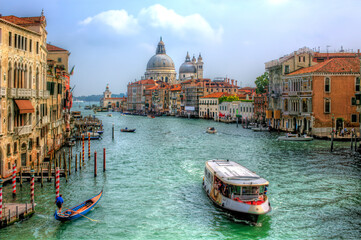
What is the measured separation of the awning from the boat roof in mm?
8529

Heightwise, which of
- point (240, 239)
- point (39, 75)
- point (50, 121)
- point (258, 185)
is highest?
point (39, 75)

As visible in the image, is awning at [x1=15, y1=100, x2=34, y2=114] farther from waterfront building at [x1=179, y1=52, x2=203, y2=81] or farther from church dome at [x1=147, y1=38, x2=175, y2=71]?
church dome at [x1=147, y1=38, x2=175, y2=71]

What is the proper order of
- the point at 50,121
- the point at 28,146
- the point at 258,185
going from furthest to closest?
the point at 50,121 < the point at 28,146 < the point at 258,185

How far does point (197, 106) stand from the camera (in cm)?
9519

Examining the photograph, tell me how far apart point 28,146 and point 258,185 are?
11443 millimetres

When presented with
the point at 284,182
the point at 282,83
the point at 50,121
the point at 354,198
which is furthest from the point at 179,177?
the point at 282,83

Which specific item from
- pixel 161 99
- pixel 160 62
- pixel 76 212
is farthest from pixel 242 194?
pixel 160 62

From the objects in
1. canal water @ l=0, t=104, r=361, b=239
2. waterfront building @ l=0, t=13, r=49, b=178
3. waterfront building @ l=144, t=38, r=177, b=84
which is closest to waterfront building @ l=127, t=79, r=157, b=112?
waterfront building @ l=144, t=38, r=177, b=84

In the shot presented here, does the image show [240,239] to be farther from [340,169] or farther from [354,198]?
[340,169]

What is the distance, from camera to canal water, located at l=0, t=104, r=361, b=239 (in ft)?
43.6

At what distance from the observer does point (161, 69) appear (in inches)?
6358

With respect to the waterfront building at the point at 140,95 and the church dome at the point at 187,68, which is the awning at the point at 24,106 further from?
the church dome at the point at 187,68

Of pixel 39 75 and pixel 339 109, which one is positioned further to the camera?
pixel 339 109

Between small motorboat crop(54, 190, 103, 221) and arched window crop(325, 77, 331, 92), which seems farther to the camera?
arched window crop(325, 77, 331, 92)
